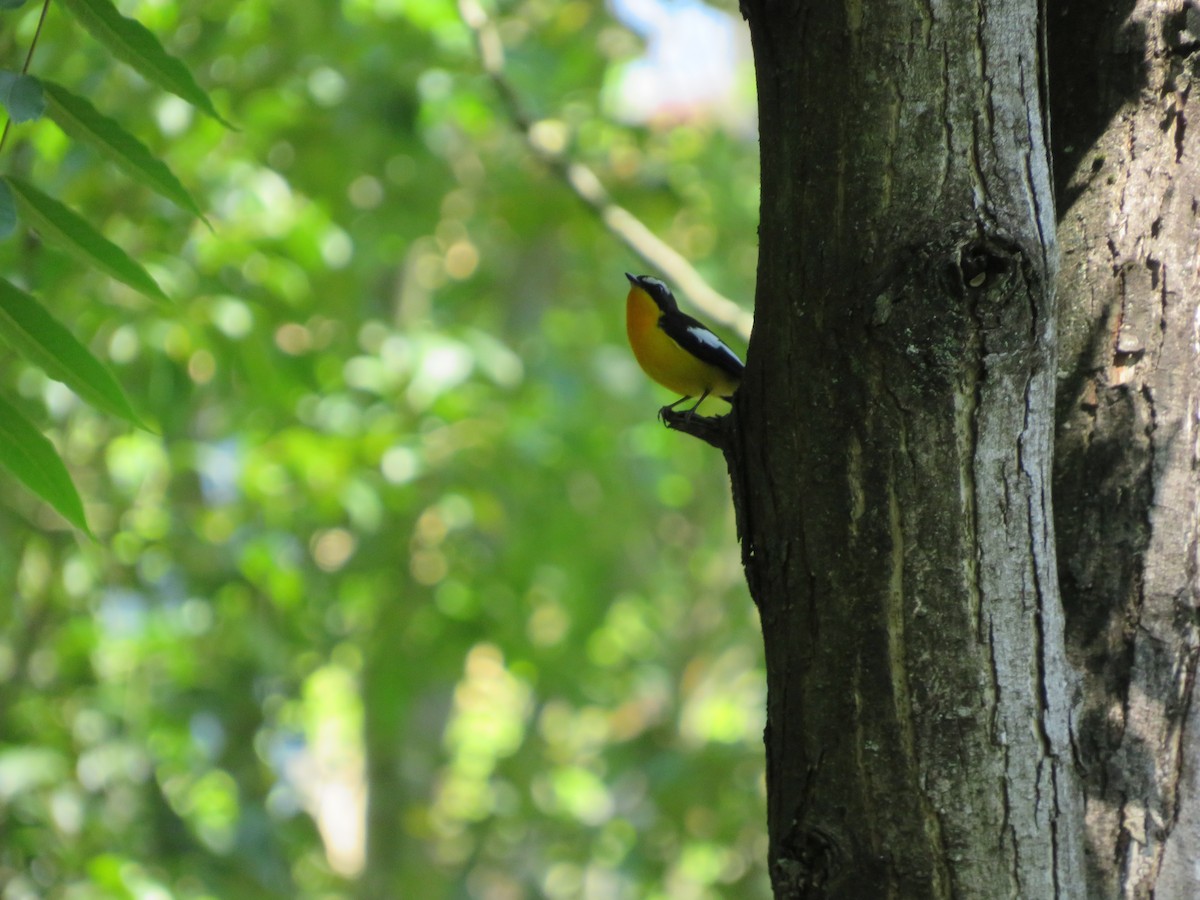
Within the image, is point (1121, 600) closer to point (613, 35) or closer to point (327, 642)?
point (327, 642)

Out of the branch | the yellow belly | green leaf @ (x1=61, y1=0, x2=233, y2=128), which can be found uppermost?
the yellow belly

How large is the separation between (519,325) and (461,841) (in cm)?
372

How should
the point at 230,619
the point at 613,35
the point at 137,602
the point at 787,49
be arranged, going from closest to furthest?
the point at 787,49
the point at 137,602
the point at 230,619
the point at 613,35

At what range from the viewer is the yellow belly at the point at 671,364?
4.64 metres

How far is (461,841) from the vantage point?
329 inches

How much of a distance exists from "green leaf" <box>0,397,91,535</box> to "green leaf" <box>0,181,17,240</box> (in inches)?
11.2

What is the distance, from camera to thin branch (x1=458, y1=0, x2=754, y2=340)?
4.27 meters

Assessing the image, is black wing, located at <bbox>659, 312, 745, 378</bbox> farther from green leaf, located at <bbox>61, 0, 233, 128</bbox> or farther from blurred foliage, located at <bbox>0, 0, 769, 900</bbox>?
green leaf, located at <bbox>61, 0, 233, 128</bbox>

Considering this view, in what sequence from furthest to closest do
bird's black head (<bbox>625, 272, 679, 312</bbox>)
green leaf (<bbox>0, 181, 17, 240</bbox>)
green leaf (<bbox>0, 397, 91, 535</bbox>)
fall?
bird's black head (<bbox>625, 272, 679, 312</bbox>)
green leaf (<bbox>0, 397, 91, 535</bbox>)
green leaf (<bbox>0, 181, 17, 240</bbox>)

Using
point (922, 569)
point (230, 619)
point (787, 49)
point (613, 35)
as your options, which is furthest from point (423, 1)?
→ point (922, 569)

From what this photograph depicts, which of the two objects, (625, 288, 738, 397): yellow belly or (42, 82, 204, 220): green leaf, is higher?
(625, 288, 738, 397): yellow belly

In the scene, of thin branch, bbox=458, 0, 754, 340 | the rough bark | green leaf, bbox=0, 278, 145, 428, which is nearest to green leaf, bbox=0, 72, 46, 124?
green leaf, bbox=0, 278, 145, 428

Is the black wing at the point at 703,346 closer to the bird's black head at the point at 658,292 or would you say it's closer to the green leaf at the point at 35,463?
the bird's black head at the point at 658,292

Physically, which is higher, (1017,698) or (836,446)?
(836,446)
